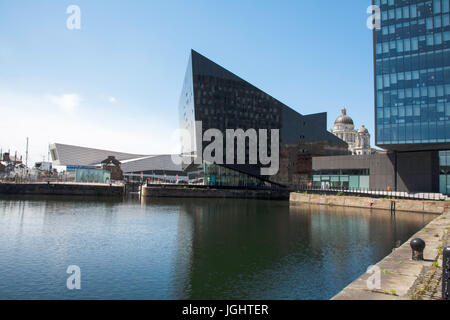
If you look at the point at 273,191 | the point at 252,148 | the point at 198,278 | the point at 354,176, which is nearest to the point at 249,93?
the point at 252,148

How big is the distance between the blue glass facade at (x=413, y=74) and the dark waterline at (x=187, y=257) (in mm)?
24859

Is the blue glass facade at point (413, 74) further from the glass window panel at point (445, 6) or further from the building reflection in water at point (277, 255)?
the building reflection in water at point (277, 255)

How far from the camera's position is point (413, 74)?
2249 inches

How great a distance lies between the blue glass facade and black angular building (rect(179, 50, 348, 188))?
28.3 m

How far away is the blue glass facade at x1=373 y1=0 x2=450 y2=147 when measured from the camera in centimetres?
5466

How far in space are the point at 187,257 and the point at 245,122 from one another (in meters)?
61.0

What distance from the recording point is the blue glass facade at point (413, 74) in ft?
179

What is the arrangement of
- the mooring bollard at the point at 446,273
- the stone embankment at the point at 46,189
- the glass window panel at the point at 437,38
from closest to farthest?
the mooring bollard at the point at 446,273, the glass window panel at the point at 437,38, the stone embankment at the point at 46,189

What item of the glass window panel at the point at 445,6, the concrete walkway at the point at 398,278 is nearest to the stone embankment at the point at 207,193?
the glass window panel at the point at 445,6

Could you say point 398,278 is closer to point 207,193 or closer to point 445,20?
point 445,20

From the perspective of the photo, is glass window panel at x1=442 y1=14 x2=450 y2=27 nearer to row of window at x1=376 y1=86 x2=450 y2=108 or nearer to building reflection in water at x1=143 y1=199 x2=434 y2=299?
row of window at x1=376 y1=86 x2=450 y2=108

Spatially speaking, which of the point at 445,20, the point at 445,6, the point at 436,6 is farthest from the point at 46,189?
the point at 445,6

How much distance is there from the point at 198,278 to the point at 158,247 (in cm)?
806

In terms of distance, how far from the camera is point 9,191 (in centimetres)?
7794
